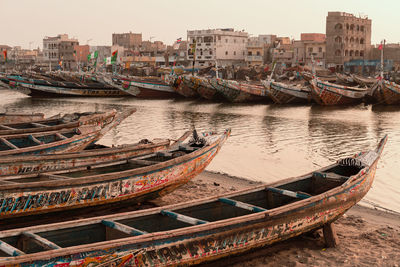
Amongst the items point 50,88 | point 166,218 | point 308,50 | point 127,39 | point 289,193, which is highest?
point 127,39

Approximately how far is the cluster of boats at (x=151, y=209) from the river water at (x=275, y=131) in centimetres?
281

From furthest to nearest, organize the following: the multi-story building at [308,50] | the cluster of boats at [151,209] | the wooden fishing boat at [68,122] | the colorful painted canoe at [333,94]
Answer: the multi-story building at [308,50]
the colorful painted canoe at [333,94]
the wooden fishing boat at [68,122]
the cluster of boats at [151,209]

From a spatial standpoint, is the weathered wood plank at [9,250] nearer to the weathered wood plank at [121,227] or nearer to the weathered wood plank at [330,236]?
the weathered wood plank at [121,227]

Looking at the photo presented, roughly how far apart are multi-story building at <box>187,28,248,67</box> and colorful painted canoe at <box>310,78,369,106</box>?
4390cm

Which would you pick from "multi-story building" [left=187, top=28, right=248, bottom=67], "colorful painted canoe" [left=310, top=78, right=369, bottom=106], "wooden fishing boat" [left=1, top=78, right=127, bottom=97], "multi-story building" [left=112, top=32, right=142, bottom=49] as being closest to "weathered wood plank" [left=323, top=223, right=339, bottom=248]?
"colorful painted canoe" [left=310, top=78, right=369, bottom=106]

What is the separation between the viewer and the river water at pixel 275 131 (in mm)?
12445

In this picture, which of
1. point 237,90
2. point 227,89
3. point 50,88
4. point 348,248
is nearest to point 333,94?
point 237,90

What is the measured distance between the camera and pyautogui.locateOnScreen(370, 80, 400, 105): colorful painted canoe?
1225 inches

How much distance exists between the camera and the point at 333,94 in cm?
3123

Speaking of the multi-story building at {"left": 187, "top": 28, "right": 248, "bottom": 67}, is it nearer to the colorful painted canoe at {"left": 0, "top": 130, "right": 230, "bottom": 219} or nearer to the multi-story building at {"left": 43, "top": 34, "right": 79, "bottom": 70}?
the multi-story building at {"left": 43, "top": 34, "right": 79, "bottom": 70}

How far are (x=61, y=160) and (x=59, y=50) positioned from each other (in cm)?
9894

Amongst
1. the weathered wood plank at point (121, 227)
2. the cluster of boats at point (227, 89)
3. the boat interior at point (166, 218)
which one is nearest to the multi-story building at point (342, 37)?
the cluster of boats at point (227, 89)

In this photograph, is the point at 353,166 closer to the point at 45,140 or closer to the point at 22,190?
the point at 22,190

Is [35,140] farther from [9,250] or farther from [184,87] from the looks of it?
[184,87]
